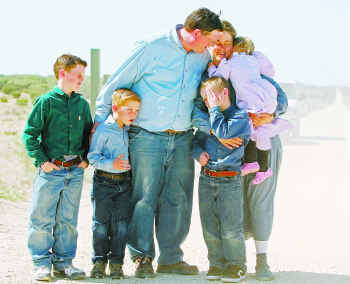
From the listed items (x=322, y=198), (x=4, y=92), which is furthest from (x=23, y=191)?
(x=4, y=92)

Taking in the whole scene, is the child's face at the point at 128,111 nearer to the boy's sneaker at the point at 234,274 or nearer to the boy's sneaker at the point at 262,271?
the boy's sneaker at the point at 234,274

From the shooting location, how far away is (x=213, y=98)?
4.39 metres

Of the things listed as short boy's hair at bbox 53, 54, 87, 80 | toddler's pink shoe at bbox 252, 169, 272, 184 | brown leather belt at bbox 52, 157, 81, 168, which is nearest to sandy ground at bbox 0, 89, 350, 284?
toddler's pink shoe at bbox 252, 169, 272, 184

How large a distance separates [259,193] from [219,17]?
1.45 metres

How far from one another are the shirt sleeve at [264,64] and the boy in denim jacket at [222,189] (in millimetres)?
410

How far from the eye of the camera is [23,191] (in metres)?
9.89

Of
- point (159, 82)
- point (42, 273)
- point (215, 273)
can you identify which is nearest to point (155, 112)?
point (159, 82)

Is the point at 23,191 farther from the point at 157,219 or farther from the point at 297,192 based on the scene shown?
the point at 157,219

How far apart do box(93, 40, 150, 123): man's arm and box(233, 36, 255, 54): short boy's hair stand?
0.73 meters

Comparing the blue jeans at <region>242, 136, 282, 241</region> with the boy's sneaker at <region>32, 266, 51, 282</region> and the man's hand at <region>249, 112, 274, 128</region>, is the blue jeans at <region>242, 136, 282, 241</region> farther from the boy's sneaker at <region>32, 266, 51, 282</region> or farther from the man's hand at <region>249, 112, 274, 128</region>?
the boy's sneaker at <region>32, 266, 51, 282</region>

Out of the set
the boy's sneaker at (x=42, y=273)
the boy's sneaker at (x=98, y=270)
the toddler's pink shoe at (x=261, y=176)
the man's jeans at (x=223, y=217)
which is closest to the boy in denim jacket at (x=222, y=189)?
the man's jeans at (x=223, y=217)

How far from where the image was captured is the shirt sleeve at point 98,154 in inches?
175

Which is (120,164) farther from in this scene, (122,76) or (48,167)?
(122,76)

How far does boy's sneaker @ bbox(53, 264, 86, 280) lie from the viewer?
177 inches
